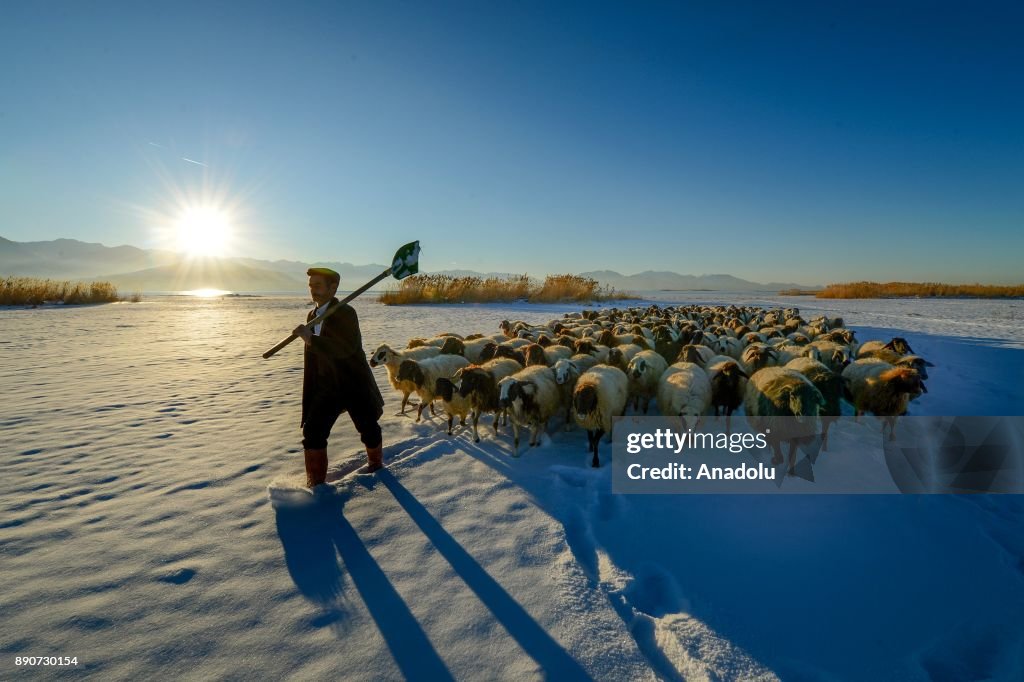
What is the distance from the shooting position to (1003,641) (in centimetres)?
262

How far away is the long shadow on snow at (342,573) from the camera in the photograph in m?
2.44

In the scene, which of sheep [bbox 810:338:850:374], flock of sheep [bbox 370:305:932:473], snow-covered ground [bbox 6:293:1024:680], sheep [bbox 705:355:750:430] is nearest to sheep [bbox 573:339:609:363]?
flock of sheep [bbox 370:305:932:473]

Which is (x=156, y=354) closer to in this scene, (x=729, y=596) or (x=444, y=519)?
(x=444, y=519)

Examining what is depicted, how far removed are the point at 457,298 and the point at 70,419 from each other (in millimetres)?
26550

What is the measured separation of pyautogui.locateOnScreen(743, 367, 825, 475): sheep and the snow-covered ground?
803 mm

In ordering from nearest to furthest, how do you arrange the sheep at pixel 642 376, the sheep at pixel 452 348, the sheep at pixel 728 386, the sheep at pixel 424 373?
1. the sheep at pixel 728 386
2. the sheep at pixel 424 373
3. the sheep at pixel 642 376
4. the sheep at pixel 452 348

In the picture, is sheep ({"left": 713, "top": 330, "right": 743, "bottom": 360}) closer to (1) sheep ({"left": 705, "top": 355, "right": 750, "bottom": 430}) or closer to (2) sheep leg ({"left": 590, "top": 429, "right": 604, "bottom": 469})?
(1) sheep ({"left": 705, "top": 355, "right": 750, "bottom": 430})

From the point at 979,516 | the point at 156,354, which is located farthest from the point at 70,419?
the point at 979,516

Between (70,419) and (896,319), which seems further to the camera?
(896,319)

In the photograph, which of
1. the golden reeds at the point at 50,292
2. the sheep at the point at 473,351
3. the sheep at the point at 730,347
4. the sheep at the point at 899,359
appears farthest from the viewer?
the golden reeds at the point at 50,292

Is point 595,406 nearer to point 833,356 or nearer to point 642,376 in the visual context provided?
point 642,376

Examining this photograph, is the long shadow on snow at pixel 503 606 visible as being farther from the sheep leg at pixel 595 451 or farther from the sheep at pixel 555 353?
the sheep at pixel 555 353

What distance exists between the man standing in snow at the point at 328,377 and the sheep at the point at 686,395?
13.7 feet

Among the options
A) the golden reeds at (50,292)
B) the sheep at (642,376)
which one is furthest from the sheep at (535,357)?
the golden reeds at (50,292)
